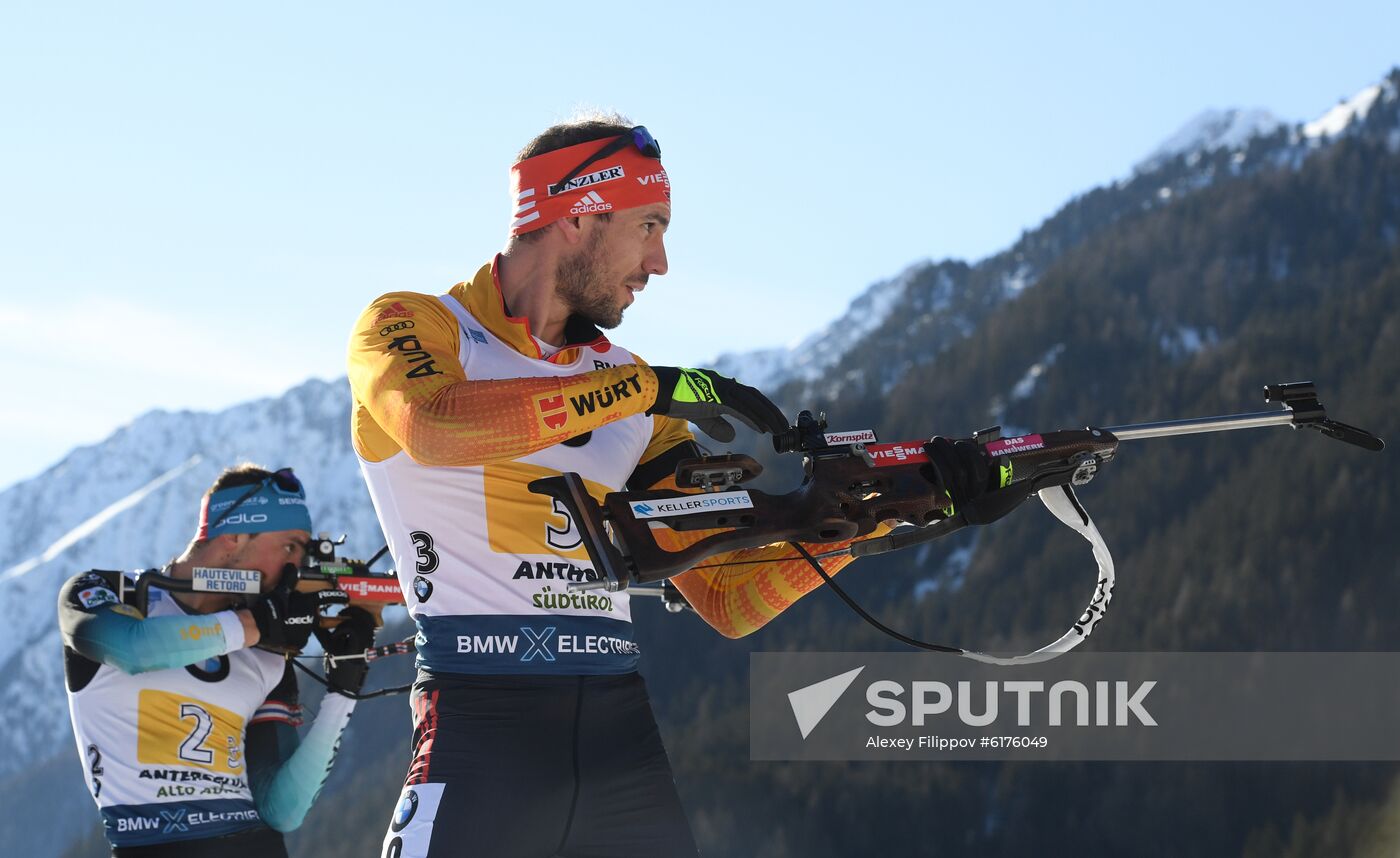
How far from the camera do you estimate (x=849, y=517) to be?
327 cm

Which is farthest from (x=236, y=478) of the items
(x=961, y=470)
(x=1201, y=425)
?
(x=1201, y=425)

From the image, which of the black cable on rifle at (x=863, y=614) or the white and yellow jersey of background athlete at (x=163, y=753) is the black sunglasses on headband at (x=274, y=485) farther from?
A: the black cable on rifle at (x=863, y=614)

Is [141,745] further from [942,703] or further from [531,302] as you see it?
[942,703]

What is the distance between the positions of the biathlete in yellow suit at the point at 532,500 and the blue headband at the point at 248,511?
2.43 metres

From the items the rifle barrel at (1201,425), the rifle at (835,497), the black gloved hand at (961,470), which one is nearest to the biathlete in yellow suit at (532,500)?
the rifle at (835,497)

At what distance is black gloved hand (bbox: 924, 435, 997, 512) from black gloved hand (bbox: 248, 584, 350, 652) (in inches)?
119

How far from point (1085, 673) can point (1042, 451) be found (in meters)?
46.1

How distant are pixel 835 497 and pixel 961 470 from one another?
1.07 ft

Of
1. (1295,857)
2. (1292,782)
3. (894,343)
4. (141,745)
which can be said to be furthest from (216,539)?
(894,343)

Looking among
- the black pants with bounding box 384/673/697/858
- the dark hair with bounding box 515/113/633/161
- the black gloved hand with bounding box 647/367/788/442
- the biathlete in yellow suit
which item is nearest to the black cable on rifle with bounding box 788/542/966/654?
the biathlete in yellow suit

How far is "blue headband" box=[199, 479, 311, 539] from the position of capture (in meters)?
5.71

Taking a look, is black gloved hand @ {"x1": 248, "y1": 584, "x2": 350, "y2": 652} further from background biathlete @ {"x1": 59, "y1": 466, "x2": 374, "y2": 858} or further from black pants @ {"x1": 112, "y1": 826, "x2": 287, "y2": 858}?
black pants @ {"x1": 112, "y1": 826, "x2": 287, "y2": 858}

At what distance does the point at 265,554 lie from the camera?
5.79 m

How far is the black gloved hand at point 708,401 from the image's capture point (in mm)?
3234
